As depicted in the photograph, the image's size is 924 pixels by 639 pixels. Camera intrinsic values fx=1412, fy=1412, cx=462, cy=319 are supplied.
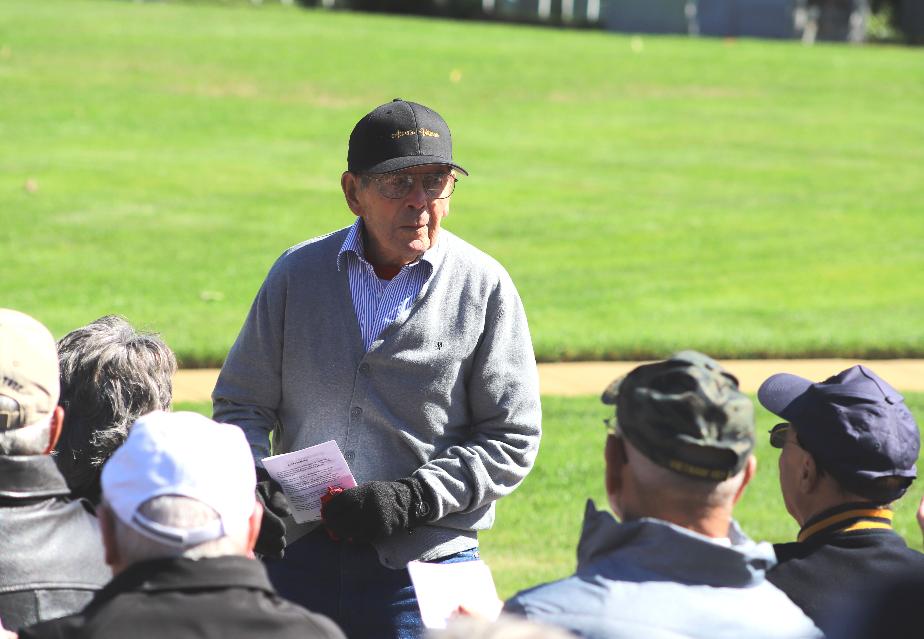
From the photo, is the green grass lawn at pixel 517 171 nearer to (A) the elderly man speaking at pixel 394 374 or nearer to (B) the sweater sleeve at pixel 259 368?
(B) the sweater sleeve at pixel 259 368

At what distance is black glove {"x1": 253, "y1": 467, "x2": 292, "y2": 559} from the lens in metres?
4.31

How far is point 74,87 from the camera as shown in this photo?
27.3m

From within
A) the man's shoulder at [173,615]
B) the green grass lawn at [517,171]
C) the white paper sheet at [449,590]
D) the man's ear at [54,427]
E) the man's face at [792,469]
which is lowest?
the green grass lawn at [517,171]

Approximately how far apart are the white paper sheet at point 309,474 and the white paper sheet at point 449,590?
358 mm

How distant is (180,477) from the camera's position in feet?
9.55

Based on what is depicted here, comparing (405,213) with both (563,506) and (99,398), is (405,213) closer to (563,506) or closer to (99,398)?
(99,398)

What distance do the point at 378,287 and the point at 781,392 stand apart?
135 centimetres

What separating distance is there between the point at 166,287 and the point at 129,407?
1009 cm

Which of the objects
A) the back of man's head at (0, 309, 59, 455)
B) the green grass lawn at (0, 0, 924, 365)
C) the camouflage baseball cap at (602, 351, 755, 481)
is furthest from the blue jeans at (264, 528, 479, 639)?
the green grass lawn at (0, 0, 924, 365)

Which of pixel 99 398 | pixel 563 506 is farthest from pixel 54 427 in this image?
pixel 563 506

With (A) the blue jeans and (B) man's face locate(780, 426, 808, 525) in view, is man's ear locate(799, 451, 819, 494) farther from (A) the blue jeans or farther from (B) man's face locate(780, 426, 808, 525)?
(A) the blue jeans

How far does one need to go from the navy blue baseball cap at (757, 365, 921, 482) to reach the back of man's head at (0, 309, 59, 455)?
212cm

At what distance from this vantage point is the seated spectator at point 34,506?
11.6ft

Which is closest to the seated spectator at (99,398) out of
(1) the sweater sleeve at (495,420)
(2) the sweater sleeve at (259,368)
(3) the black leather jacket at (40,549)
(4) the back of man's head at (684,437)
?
(2) the sweater sleeve at (259,368)
